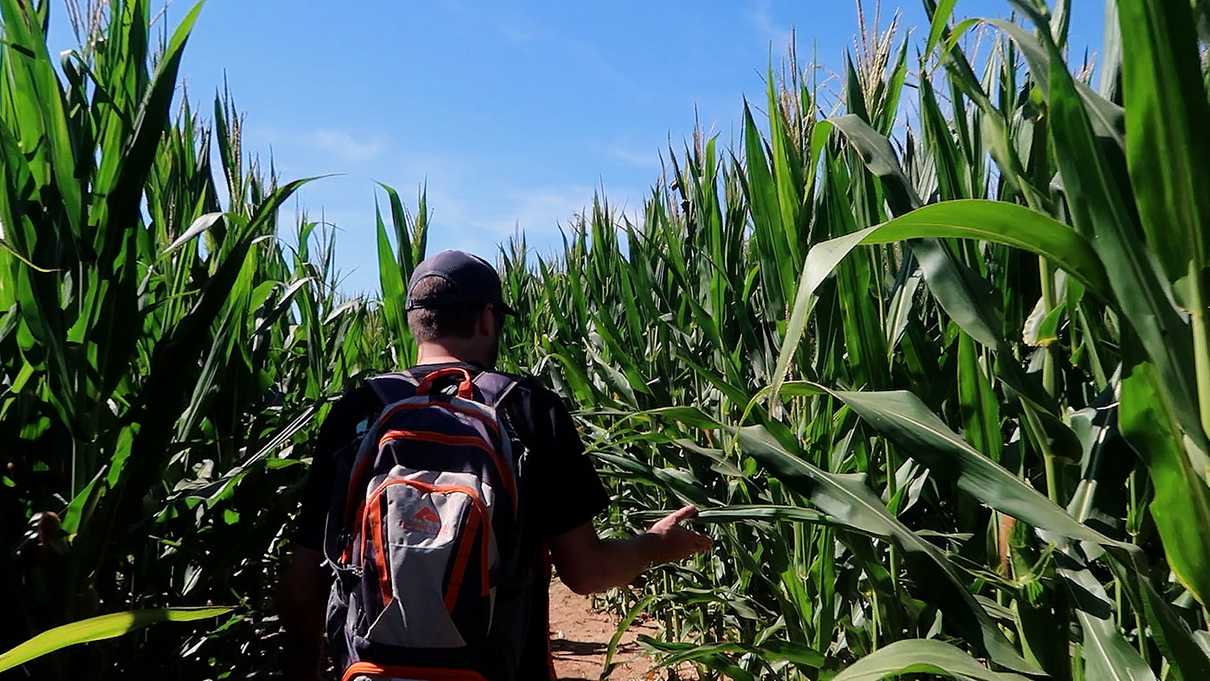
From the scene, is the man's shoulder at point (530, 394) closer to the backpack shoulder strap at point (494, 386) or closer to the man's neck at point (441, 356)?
the backpack shoulder strap at point (494, 386)

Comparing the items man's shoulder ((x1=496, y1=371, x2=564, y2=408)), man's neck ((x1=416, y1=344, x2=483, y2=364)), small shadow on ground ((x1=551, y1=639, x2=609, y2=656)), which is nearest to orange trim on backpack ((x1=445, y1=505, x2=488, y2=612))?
man's shoulder ((x1=496, y1=371, x2=564, y2=408))

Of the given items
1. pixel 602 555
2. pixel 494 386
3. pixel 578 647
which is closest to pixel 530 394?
pixel 494 386

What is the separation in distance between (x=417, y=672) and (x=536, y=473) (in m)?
0.35

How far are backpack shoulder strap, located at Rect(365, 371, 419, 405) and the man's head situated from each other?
11 cm

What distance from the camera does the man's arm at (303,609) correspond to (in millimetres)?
1518

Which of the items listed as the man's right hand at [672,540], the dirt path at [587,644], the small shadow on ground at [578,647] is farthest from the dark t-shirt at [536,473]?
the small shadow on ground at [578,647]

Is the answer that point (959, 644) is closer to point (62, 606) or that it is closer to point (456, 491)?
point (456, 491)

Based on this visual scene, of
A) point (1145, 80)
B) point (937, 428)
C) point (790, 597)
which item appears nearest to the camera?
point (1145, 80)

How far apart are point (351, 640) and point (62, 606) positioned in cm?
49

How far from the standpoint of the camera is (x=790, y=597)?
6.57ft

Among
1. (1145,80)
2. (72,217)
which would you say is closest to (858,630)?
(1145,80)

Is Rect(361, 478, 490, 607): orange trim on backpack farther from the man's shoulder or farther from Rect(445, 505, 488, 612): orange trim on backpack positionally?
the man's shoulder

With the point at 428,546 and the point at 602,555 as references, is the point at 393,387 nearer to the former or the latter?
the point at 428,546

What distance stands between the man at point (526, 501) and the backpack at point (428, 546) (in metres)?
0.08
